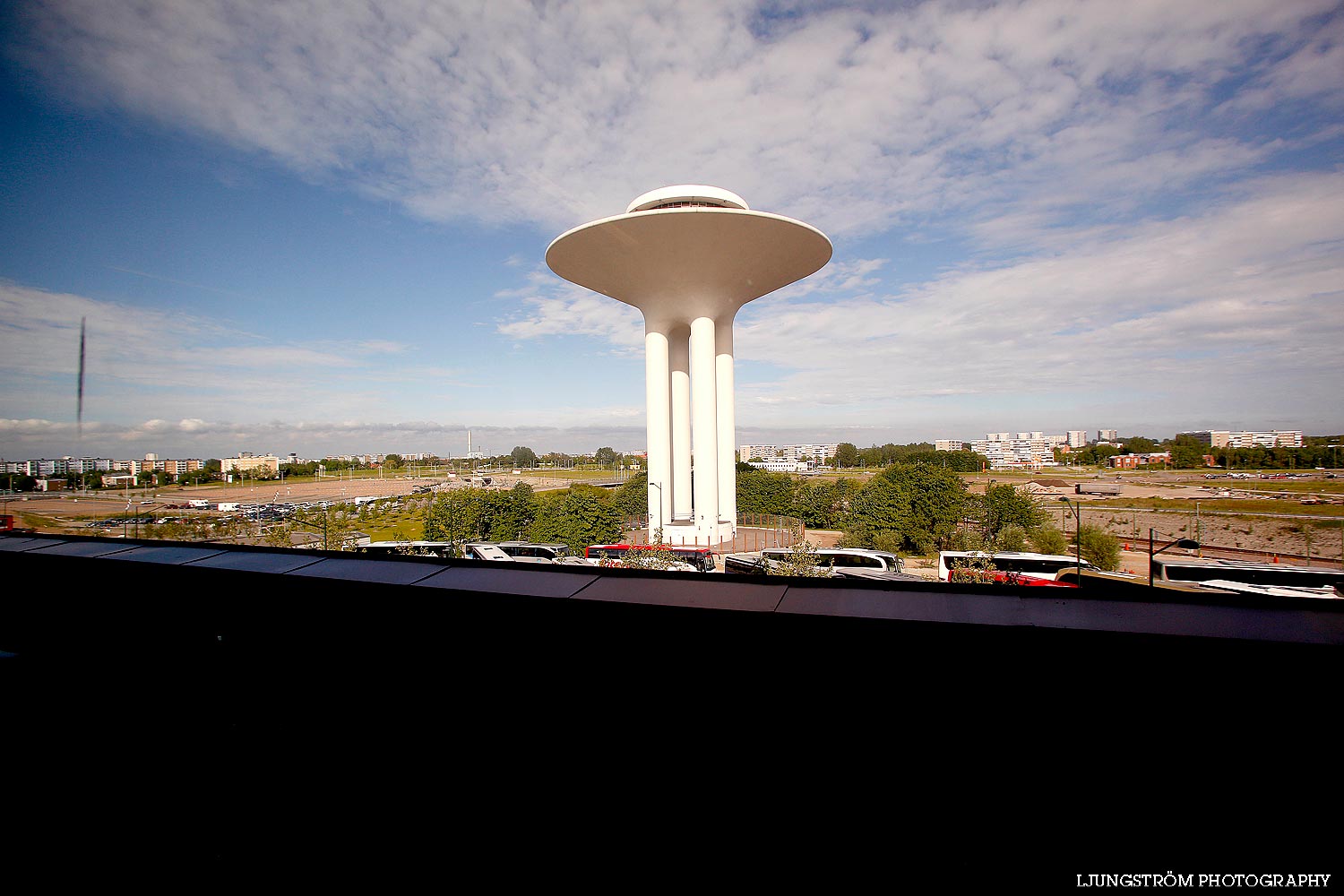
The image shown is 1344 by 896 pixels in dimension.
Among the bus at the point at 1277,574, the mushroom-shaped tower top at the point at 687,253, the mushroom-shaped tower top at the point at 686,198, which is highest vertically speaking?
the mushroom-shaped tower top at the point at 686,198

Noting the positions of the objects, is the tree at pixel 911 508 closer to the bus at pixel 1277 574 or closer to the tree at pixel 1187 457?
the tree at pixel 1187 457

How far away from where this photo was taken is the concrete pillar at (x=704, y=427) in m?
15.6

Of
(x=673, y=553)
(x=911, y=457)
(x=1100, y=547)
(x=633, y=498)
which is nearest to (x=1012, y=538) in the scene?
(x=1100, y=547)

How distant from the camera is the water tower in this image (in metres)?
13.4

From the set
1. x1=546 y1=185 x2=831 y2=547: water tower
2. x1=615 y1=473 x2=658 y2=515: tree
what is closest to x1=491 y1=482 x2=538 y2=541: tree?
x1=615 y1=473 x2=658 y2=515: tree

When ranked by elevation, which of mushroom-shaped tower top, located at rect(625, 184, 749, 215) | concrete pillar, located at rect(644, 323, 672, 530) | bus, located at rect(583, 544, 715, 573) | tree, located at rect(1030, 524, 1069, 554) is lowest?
bus, located at rect(583, 544, 715, 573)

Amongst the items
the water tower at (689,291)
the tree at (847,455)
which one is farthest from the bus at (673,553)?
the tree at (847,455)

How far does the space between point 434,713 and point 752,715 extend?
0.67m

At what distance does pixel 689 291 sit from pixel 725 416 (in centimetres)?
356

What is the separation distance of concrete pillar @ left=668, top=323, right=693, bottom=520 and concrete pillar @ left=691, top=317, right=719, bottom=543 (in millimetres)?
643

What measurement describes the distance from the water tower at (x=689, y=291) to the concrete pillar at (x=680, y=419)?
0.10 feet

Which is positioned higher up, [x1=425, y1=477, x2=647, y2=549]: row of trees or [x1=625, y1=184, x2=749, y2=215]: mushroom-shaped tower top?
[x1=625, y1=184, x2=749, y2=215]: mushroom-shaped tower top

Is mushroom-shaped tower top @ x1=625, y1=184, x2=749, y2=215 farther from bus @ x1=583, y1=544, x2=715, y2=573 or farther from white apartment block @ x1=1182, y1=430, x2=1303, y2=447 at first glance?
white apartment block @ x1=1182, y1=430, x2=1303, y2=447

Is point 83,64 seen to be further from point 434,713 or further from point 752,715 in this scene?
point 752,715
